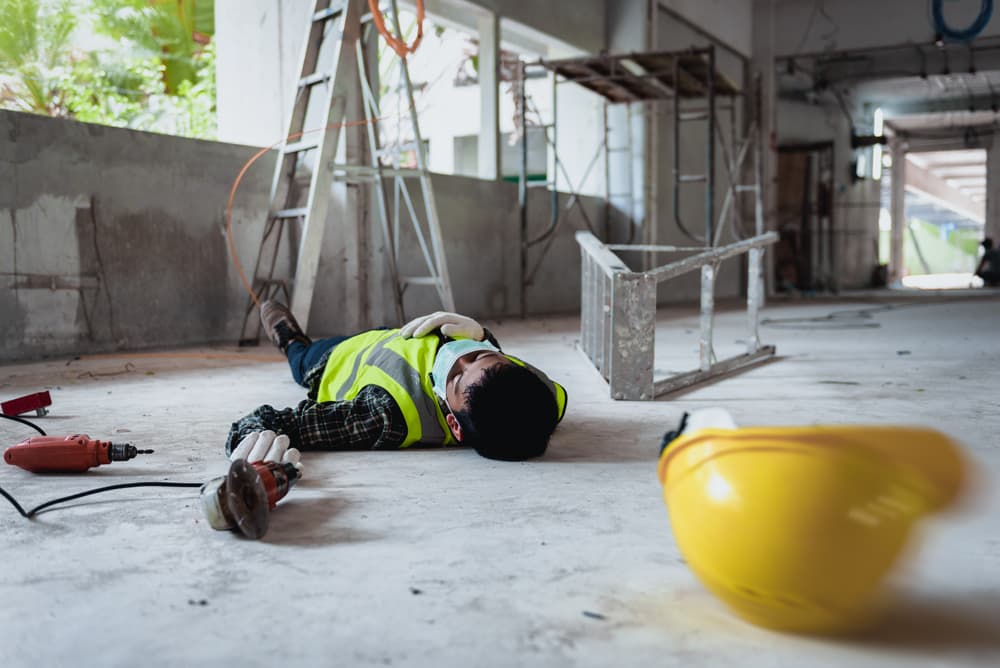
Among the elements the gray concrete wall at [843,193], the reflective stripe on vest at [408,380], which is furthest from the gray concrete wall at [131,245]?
the gray concrete wall at [843,193]

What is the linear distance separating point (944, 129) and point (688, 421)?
74.0 feet

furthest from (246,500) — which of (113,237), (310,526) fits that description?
(113,237)

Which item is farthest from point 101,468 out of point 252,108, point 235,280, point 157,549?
point 252,108

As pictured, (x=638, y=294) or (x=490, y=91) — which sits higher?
(x=490, y=91)

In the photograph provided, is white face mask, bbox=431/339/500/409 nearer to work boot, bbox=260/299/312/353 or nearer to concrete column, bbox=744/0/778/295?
work boot, bbox=260/299/312/353

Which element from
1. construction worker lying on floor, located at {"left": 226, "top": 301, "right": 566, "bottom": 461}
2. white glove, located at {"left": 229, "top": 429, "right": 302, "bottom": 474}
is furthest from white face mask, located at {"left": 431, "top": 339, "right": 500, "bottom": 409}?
white glove, located at {"left": 229, "top": 429, "right": 302, "bottom": 474}

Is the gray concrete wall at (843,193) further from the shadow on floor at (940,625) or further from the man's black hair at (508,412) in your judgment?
the shadow on floor at (940,625)

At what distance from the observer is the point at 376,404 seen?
2809 millimetres

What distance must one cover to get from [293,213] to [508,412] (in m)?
4.02

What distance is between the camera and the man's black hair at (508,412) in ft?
7.93

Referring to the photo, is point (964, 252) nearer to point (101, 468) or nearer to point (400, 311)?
point (400, 311)

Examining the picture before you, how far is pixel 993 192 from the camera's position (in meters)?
19.4

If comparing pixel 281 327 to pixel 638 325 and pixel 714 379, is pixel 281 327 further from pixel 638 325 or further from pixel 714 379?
pixel 714 379

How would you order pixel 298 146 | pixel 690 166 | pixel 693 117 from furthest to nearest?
pixel 690 166, pixel 693 117, pixel 298 146
